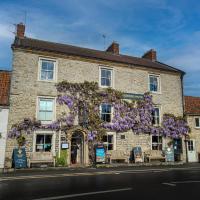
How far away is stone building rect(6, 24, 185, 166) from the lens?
19.1 m

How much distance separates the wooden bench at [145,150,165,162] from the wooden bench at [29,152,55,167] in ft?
27.5

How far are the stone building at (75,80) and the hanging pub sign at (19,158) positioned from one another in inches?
26.1

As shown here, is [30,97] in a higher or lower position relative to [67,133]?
higher

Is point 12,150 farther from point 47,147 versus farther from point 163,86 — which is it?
point 163,86

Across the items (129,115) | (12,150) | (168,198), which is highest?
(129,115)

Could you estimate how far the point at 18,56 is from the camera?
770 inches

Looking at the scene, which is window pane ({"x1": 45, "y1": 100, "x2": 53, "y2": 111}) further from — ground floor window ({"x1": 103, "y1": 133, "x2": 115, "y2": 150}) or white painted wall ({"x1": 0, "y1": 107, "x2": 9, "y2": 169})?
ground floor window ({"x1": 103, "y1": 133, "x2": 115, "y2": 150})

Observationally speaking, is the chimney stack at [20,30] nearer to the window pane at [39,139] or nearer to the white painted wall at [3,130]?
the white painted wall at [3,130]

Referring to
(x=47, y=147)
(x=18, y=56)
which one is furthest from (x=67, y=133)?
(x=18, y=56)

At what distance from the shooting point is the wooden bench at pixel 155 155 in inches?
877

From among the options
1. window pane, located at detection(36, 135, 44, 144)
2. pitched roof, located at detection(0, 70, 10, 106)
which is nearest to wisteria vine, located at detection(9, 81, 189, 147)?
window pane, located at detection(36, 135, 44, 144)

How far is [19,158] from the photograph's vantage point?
1761 cm

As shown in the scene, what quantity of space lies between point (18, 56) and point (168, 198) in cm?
1568

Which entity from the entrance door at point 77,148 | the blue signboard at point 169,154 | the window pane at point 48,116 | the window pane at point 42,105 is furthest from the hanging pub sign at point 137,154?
the window pane at point 42,105
